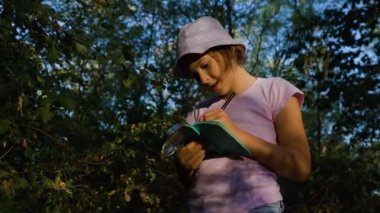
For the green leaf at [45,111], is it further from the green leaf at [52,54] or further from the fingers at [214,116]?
the fingers at [214,116]

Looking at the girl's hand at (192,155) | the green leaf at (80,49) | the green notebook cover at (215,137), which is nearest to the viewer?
the green notebook cover at (215,137)

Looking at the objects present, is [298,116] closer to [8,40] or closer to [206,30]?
[206,30]

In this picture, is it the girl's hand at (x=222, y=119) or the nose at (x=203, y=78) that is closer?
the girl's hand at (x=222, y=119)

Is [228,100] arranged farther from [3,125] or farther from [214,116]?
[3,125]

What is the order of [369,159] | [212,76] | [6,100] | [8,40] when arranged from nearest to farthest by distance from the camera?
1. [212,76]
2. [6,100]
3. [8,40]
4. [369,159]

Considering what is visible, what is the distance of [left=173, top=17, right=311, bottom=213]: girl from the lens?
5.79 ft

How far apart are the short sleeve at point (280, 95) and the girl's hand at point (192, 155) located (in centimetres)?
25

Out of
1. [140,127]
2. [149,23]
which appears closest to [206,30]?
[140,127]

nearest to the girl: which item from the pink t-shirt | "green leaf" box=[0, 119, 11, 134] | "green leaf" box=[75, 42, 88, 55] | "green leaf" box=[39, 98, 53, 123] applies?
the pink t-shirt

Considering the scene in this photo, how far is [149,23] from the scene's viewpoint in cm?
1961

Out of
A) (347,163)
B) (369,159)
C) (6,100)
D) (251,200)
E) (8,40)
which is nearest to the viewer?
(251,200)

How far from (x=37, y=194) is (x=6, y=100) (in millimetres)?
513

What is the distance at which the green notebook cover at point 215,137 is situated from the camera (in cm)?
171

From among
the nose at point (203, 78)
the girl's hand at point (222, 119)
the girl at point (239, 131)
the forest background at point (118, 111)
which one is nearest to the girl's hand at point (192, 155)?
the girl at point (239, 131)
